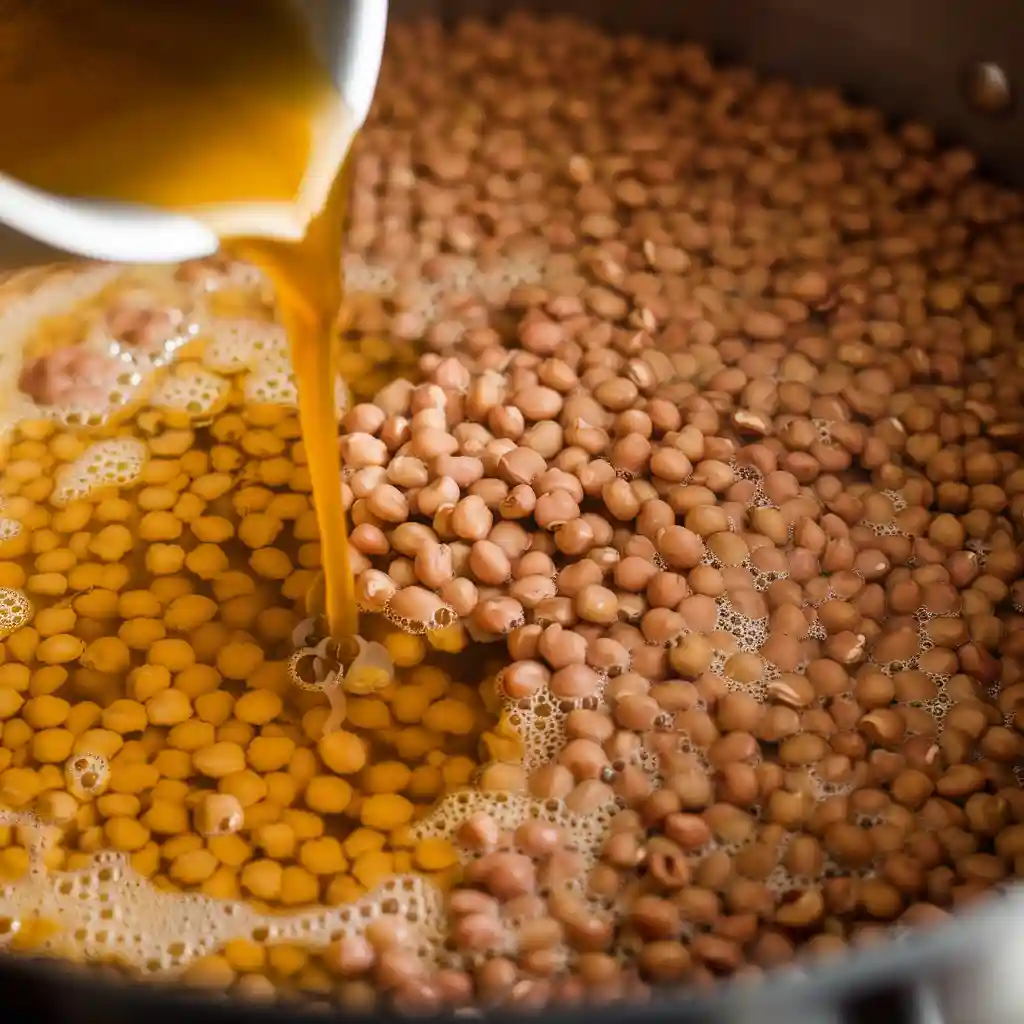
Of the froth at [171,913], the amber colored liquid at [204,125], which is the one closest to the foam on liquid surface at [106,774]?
the froth at [171,913]

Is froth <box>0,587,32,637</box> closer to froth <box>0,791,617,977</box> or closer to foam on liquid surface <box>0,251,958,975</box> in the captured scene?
foam on liquid surface <box>0,251,958,975</box>

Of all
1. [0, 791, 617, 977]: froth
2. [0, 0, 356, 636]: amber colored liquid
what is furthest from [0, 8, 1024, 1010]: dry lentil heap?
[0, 0, 356, 636]: amber colored liquid

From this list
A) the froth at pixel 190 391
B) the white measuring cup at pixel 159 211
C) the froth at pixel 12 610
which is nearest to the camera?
the white measuring cup at pixel 159 211

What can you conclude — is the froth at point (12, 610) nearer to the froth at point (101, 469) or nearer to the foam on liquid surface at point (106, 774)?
the foam on liquid surface at point (106, 774)

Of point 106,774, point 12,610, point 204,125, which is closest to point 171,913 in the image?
point 106,774

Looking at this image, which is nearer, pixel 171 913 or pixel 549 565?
pixel 171 913

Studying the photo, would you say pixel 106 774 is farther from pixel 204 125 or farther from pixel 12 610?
pixel 204 125

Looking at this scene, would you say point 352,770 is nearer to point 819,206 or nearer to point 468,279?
point 468,279
